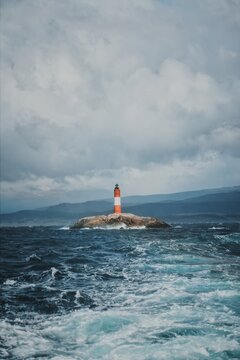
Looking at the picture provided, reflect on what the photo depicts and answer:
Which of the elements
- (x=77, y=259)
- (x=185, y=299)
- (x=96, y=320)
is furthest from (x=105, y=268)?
(x=96, y=320)

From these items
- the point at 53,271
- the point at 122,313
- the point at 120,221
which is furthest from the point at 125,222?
the point at 122,313

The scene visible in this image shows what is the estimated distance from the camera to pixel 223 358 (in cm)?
679

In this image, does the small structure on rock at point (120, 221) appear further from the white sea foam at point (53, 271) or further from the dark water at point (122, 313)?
the dark water at point (122, 313)

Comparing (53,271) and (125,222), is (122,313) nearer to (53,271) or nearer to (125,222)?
(53,271)

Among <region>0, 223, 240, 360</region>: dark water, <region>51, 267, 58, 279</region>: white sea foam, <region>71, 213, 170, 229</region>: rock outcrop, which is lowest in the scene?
<region>71, 213, 170, 229</region>: rock outcrop

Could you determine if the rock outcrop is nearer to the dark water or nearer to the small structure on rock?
the small structure on rock

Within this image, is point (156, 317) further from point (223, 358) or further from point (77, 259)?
point (77, 259)

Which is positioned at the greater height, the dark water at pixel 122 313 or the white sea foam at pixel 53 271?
the dark water at pixel 122 313

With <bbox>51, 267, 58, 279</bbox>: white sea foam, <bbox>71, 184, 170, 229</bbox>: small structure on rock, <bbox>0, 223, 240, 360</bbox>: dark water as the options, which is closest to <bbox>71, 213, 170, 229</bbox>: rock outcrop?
<bbox>71, 184, 170, 229</bbox>: small structure on rock

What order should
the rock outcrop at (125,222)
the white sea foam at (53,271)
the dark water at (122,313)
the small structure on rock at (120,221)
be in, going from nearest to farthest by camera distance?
1. the dark water at (122,313)
2. the white sea foam at (53,271)
3. the small structure on rock at (120,221)
4. the rock outcrop at (125,222)

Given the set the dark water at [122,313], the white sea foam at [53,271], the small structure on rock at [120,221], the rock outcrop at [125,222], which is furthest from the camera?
the rock outcrop at [125,222]

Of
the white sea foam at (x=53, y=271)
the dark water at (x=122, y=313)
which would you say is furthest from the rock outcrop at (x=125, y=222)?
the dark water at (x=122, y=313)

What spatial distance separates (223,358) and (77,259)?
1618 cm

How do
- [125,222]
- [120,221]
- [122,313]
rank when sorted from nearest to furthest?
[122,313], [125,222], [120,221]
